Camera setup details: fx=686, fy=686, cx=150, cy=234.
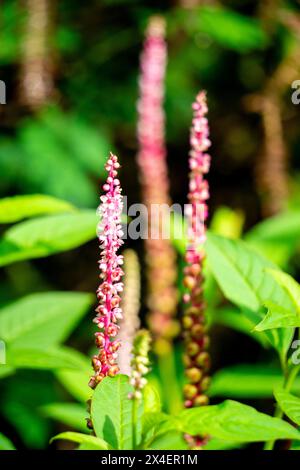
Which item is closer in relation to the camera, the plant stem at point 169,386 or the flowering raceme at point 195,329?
the flowering raceme at point 195,329

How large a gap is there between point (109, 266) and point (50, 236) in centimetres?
60

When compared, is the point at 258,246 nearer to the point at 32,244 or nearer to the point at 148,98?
the point at 148,98

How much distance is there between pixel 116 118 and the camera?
10.5 ft

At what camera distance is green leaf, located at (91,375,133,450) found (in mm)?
920

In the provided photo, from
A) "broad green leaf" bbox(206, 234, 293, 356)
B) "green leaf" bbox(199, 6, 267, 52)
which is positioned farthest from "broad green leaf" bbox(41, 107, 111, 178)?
"broad green leaf" bbox(206, 234, 293, 356)

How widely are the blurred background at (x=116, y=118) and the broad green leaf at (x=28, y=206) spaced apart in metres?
0.58

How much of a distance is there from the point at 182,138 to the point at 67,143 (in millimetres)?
1145

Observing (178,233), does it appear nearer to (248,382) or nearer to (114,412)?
(248,382)

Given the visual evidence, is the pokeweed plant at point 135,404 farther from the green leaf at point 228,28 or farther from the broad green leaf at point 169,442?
the green leaf at point 228,28

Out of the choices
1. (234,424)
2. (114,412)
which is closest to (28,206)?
(114,412)

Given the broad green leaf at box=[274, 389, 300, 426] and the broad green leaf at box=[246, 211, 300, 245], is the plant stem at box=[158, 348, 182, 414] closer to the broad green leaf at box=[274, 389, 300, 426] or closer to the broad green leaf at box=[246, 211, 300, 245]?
the broad green leaf at box=[246, 211, 300, 245]

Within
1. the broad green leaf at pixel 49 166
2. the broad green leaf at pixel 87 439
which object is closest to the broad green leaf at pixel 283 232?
the broad green leaf at pixel 49 166

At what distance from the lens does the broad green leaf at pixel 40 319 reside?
5.92 feet

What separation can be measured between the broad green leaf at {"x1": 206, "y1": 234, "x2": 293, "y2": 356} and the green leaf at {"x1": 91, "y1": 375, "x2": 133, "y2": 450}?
0.33 meters
